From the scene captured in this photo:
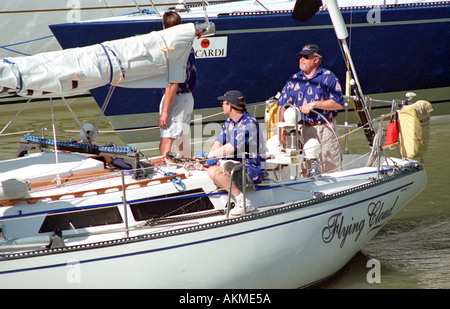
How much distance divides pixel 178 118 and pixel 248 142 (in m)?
1.24

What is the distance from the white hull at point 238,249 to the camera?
458 centimetres

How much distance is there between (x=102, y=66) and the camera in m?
5.15

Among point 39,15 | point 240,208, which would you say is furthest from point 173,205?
point 39,15

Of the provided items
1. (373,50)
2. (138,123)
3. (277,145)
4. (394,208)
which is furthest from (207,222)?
(373,50)

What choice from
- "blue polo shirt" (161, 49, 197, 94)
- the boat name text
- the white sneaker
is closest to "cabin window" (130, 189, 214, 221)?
the white sneaker

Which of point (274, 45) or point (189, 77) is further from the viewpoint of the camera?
point (274, 45)

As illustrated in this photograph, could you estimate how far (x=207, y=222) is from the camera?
196 inches

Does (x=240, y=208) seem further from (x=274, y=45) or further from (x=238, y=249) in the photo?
(x=274, y=45)

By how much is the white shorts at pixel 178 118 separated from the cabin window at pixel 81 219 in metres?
1.41

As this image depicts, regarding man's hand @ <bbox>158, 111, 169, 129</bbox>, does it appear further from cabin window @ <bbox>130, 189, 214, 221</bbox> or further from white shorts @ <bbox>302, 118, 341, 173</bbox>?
white shorts @ <bbox>302, 118, 341, 173</bbox>

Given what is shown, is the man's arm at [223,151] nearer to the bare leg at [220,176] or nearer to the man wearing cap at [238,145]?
the man wearing cap at [238,145]

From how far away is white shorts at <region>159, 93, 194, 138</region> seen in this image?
6250mm

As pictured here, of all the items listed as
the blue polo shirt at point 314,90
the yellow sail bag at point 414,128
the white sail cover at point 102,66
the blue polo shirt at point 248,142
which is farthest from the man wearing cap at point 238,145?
the yellow sail bag at point 414,128
